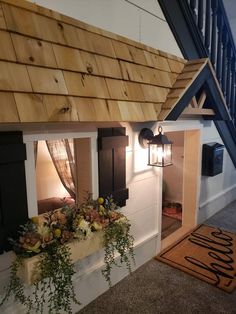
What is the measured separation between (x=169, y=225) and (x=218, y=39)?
9.86ft

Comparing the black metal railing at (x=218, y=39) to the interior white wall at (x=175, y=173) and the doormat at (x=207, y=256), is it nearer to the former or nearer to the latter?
the interior white wall at (x=175, y=173)

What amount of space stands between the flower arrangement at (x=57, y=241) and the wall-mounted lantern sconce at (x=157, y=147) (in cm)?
71

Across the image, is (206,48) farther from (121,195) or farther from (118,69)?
(121,195)

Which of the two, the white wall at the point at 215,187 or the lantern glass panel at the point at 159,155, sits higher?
the lantern glass panel at the point at 159,155

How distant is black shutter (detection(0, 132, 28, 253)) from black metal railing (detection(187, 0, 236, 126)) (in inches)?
107

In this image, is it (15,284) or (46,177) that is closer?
A: (15,284)

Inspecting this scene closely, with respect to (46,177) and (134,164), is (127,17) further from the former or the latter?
(46,177)

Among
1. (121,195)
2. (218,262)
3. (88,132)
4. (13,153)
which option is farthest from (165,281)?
(13,153)

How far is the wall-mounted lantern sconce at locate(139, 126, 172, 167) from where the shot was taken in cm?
220

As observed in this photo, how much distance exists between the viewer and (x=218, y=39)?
144 inches

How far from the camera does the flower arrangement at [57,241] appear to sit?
4.66 ft

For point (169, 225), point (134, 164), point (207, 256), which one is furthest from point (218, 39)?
point (207, 256)

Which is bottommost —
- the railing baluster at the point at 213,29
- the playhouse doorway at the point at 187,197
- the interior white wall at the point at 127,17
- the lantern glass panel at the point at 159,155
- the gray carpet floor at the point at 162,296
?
the gray carpet floor at the point at 162,296

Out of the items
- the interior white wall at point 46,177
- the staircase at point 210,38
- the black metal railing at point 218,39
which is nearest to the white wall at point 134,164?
the staircase at point 210,38
